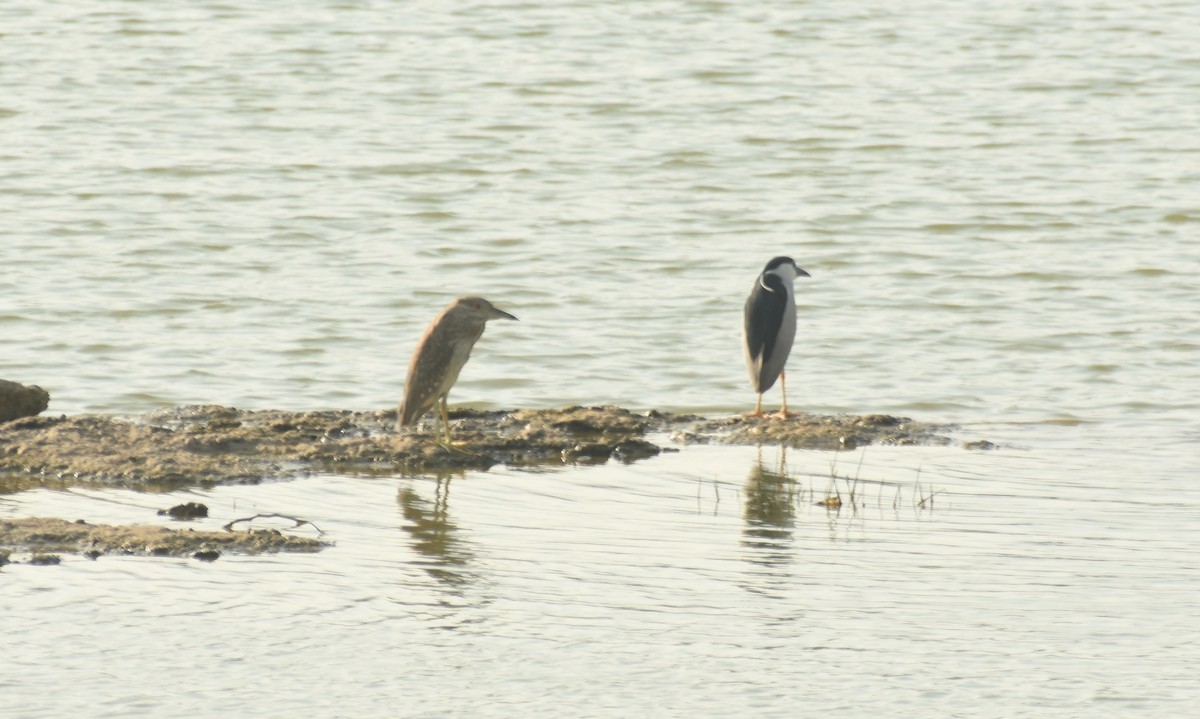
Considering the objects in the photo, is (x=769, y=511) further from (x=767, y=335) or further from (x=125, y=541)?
(x=767, y=335)

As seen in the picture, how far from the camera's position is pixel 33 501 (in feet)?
26.7

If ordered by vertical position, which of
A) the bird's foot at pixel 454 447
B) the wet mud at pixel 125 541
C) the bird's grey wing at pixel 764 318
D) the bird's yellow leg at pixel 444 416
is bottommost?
the wet mud at pixel 125 541

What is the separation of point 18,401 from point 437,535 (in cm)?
322

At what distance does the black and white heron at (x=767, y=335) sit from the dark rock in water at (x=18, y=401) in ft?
12.6

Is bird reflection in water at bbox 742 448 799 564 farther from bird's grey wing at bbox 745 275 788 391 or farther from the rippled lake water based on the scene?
bird's grey wing at bbox 745 275 788 391

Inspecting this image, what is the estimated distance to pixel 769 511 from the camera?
329 inches

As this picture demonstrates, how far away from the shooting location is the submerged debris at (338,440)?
346 inches

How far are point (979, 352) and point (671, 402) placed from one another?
2689mm

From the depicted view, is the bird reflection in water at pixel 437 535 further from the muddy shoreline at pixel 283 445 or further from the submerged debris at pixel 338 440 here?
the submerged debris at pixel 338 440

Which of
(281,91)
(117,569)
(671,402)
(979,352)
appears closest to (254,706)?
(117,569)

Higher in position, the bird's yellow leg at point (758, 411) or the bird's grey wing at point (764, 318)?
the bird's grey wing at point (764, 318)

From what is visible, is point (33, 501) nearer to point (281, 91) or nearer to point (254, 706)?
point (254, 706)

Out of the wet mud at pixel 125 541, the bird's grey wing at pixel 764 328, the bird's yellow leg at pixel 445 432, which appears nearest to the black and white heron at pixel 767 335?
the bird's grey wing at pixel 764 328

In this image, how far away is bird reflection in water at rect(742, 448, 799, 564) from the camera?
7574 millimetres
